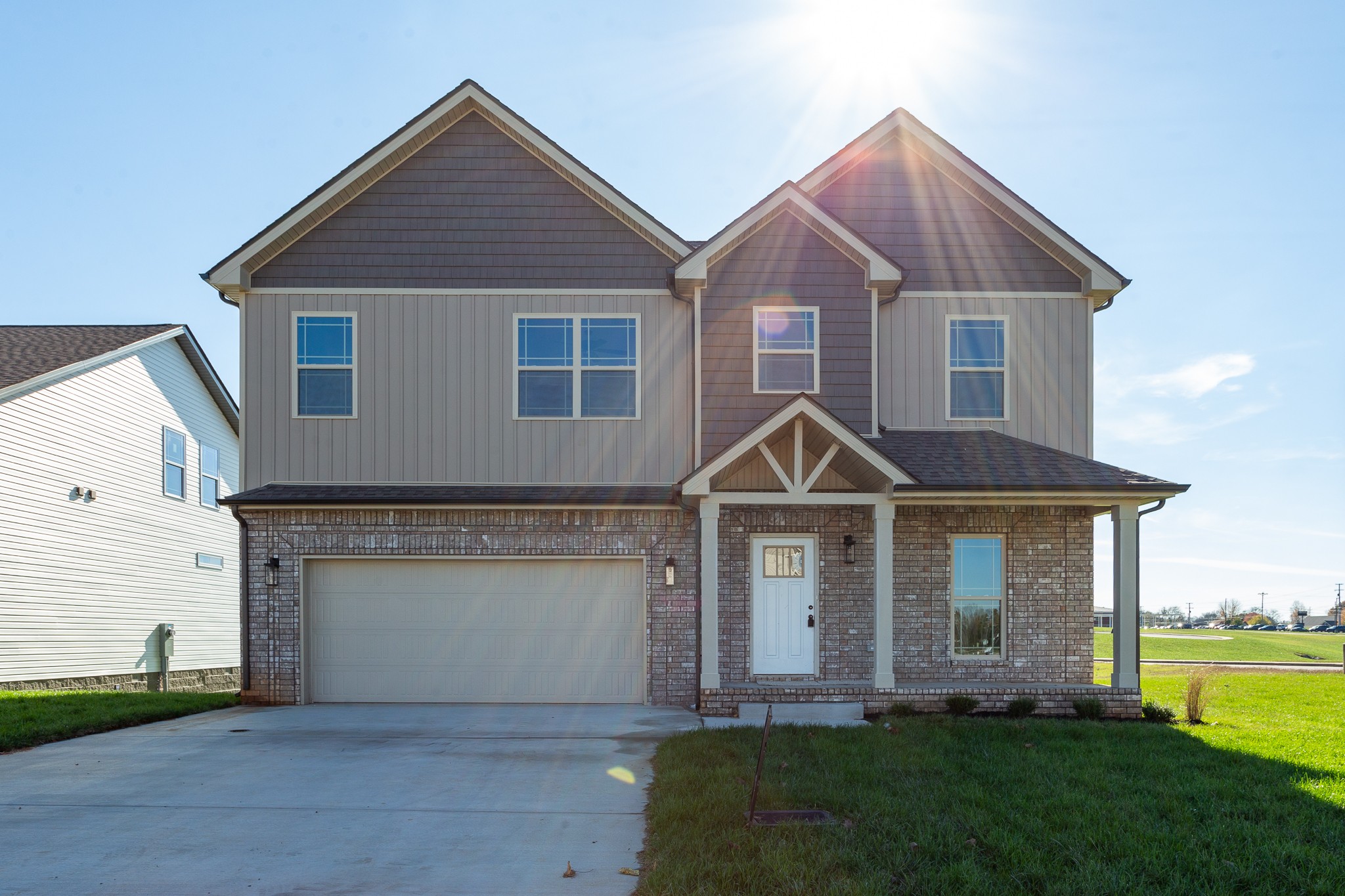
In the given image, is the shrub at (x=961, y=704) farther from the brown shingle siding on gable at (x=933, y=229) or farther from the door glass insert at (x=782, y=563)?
the brown shingle siding on gable at (x=933, y=229)

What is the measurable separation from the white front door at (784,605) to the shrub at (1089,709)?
133 inches

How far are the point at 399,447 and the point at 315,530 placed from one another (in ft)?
5.29

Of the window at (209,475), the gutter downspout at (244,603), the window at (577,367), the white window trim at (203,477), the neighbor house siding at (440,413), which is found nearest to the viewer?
the gutter downspout at (244,603)

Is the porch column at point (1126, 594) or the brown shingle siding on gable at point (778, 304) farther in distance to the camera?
the brown shingle siding on gable at point (778, 304)

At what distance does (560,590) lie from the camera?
13555 mm

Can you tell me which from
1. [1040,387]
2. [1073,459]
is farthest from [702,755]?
[1040,387]

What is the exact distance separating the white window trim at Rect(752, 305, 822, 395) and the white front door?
207cm

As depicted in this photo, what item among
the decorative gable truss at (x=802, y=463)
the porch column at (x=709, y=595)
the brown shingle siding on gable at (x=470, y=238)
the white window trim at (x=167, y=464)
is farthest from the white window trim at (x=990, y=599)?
the white window trim at (x=167, y=464)

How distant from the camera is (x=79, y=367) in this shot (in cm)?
1670

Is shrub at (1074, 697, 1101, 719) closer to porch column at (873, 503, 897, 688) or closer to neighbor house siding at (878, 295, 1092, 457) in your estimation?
porch column at (873, 503, 897, 688)

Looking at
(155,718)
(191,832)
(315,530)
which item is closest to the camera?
(191,832)

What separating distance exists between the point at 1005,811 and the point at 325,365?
10.8m

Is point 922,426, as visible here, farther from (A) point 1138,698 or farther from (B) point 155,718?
(B) point 155,718

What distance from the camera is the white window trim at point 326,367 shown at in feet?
44.8
